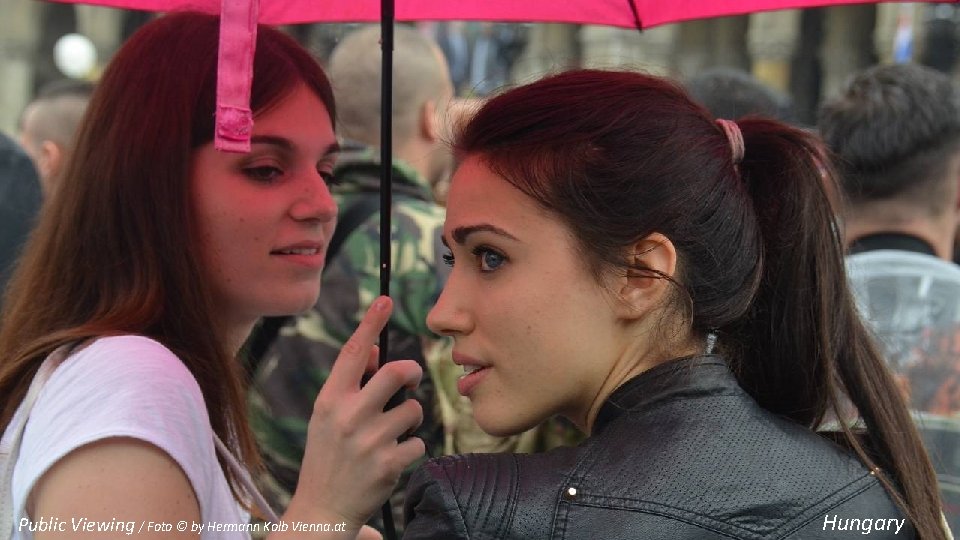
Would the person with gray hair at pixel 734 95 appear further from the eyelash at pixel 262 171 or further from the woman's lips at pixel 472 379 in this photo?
the woman's lips at pixel 472 379

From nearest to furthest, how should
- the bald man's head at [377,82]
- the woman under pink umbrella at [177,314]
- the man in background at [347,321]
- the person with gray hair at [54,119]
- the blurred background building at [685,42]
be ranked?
the woman under pink umbrella at [177,314]
the man in background at [347,321]
the bald man's head at [377,82]
the person with gray hair at [54,119]
the blurred background building at [685,42]

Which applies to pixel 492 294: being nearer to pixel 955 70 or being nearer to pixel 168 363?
pixel 168 363

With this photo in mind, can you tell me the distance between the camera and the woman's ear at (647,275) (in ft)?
5.93

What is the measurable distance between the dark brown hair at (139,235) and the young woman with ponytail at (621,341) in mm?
451

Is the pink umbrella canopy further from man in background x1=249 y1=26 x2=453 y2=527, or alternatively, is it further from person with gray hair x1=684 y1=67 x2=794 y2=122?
person with gray hair x1=684 y1=67 x2=794 y2=122

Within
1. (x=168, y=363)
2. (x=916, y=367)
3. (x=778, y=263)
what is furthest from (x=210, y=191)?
(x=916, y=367)

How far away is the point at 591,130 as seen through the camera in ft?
5.99

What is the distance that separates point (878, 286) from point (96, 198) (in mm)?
1977

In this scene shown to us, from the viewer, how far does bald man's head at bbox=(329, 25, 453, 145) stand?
13.2 feet

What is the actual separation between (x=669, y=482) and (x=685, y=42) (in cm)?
2971

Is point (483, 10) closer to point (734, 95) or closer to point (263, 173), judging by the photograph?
point (263, 173)

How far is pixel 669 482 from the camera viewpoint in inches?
65.7

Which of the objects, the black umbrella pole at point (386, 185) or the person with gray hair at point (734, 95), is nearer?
the black umbrella pole at point (386, 185)

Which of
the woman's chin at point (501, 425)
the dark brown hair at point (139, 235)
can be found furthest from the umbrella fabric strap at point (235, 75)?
the woman's chin at point (501, 425)
